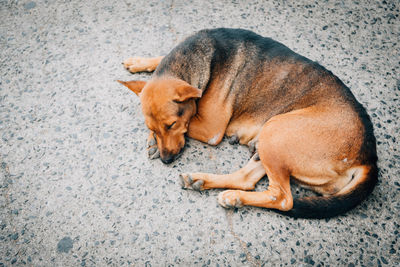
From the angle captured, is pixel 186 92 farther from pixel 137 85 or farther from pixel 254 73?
pixel 254 73

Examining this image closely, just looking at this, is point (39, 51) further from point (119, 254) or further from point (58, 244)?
point (119, 254)

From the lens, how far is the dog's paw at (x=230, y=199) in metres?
2.62

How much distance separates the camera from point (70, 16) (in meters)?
4.28

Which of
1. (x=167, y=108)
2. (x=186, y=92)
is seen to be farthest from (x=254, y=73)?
(x=167, y=108)

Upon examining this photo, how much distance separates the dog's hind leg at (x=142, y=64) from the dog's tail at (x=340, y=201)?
7.94ft

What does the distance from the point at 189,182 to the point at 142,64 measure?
1.78 metres

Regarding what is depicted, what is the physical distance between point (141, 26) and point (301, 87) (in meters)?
2.63

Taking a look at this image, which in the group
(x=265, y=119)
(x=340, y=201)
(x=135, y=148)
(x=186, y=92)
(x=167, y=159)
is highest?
(x=186, y=92)

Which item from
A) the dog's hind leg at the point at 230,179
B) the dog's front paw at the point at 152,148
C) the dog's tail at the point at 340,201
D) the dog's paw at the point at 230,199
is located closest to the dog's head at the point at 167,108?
the dog's front paw at the point at 152,148

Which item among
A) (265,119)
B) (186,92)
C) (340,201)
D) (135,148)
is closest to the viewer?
(340,201)

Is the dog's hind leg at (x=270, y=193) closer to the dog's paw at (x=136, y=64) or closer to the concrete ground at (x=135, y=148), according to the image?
the concrete ground at (x=135, y=148)

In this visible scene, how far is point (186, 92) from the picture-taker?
8.27 ft

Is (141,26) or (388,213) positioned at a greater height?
(141,26)

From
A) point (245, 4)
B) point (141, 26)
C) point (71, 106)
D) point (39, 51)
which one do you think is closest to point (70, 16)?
point (39, 51)
